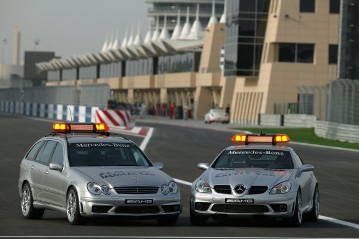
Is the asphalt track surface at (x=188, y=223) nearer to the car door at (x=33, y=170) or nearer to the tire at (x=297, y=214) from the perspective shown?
the tire at (x=297, y=214)

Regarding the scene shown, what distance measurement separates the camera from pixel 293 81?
97.4 metres

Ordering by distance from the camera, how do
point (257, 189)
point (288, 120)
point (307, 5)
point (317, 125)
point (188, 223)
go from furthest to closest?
point (307, 5)
point (288, 120)
point (317, 125)
point (188, 223)
point (257, 189)

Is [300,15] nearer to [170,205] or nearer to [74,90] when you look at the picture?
[74,90]

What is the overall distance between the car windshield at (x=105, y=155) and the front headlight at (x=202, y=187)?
864mm

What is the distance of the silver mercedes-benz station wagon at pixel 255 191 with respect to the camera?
15772 mm

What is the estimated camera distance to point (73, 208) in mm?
15773

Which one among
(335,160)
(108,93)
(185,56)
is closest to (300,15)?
(108,93)

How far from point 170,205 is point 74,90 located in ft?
204

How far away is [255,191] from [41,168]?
3.18 meters

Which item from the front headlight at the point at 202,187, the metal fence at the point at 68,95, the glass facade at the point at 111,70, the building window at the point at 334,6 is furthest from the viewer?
the glass facade at the point at 111,70

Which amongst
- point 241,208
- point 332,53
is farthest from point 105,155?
point 332,53

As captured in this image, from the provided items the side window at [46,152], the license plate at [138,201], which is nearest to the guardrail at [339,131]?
the side window at [46,152]

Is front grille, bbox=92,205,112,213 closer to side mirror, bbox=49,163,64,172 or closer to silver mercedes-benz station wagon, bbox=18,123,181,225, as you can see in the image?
silver mercedes-benz station wagon, bbox=18,123,181,225

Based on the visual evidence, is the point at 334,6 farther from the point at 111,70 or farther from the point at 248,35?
the point at 111,70
